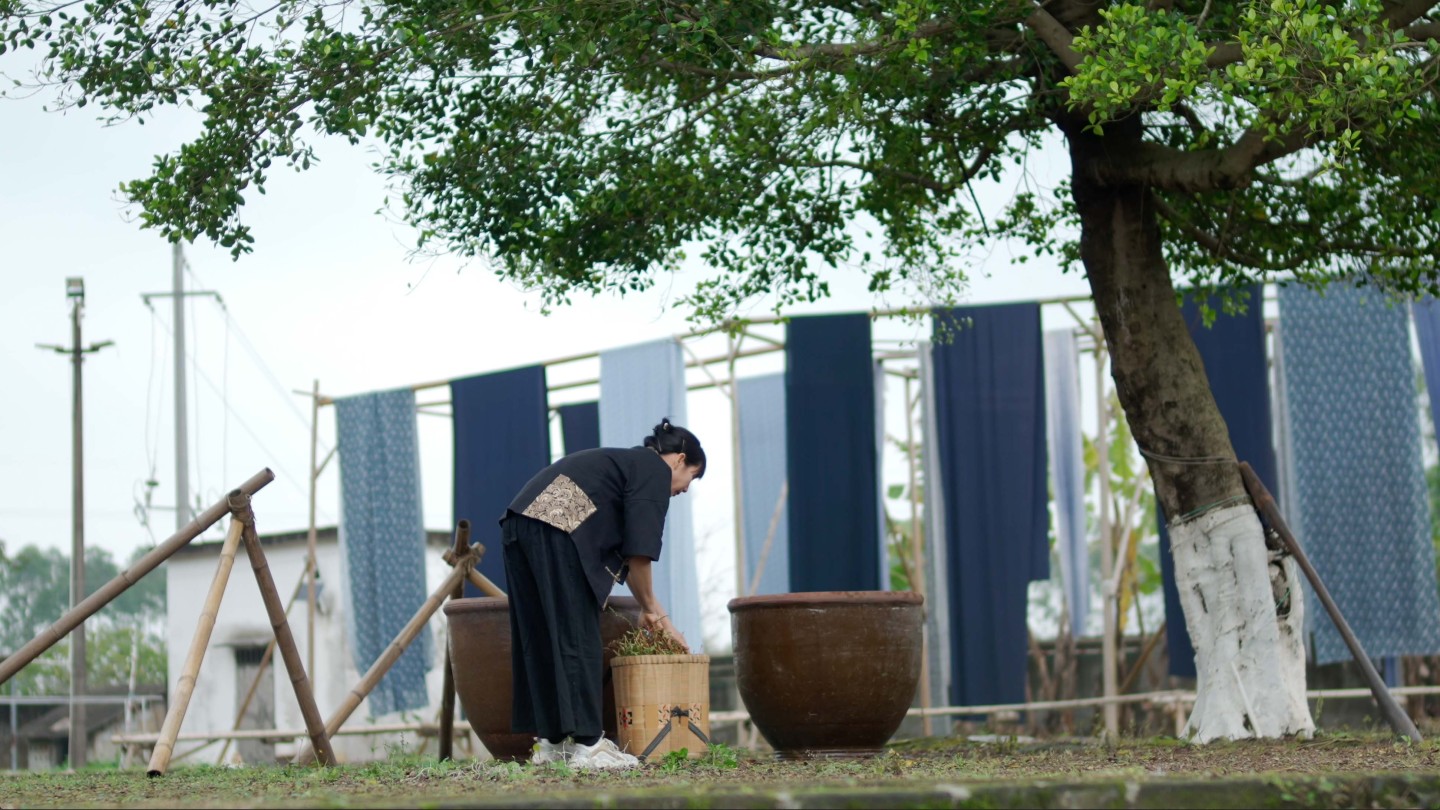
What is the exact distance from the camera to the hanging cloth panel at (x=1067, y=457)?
34.5ft

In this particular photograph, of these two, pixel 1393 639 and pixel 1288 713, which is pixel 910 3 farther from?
pixel 1393 639

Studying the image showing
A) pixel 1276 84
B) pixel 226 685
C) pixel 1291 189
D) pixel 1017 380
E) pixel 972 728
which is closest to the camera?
pixel 1276 84

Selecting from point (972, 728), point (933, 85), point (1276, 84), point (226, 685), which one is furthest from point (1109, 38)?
point (226, 685)

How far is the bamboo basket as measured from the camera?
16.6ft

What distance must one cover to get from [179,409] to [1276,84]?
77.6 ft

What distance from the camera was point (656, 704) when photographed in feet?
16.6

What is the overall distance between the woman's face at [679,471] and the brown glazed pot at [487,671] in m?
0.77

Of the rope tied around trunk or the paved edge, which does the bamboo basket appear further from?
the rope tied around trunk

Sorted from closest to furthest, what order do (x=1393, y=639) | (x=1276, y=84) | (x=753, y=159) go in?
(x=1276, y=84)
(x=753, y=159)
(x=1393, y=639)

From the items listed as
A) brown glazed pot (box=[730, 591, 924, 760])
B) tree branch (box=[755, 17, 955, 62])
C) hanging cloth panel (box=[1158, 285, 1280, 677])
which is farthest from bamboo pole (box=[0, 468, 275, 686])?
hanging cloth panel (box=[1158, 285, 1280, 677])

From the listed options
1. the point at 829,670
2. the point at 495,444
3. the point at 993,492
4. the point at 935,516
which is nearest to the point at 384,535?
the point at 495,444

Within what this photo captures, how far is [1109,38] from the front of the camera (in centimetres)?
496

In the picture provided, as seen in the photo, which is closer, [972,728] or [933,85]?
[933,85]

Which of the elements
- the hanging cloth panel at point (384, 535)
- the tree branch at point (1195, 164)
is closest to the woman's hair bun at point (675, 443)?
the tree branch at point (1195, 164)
